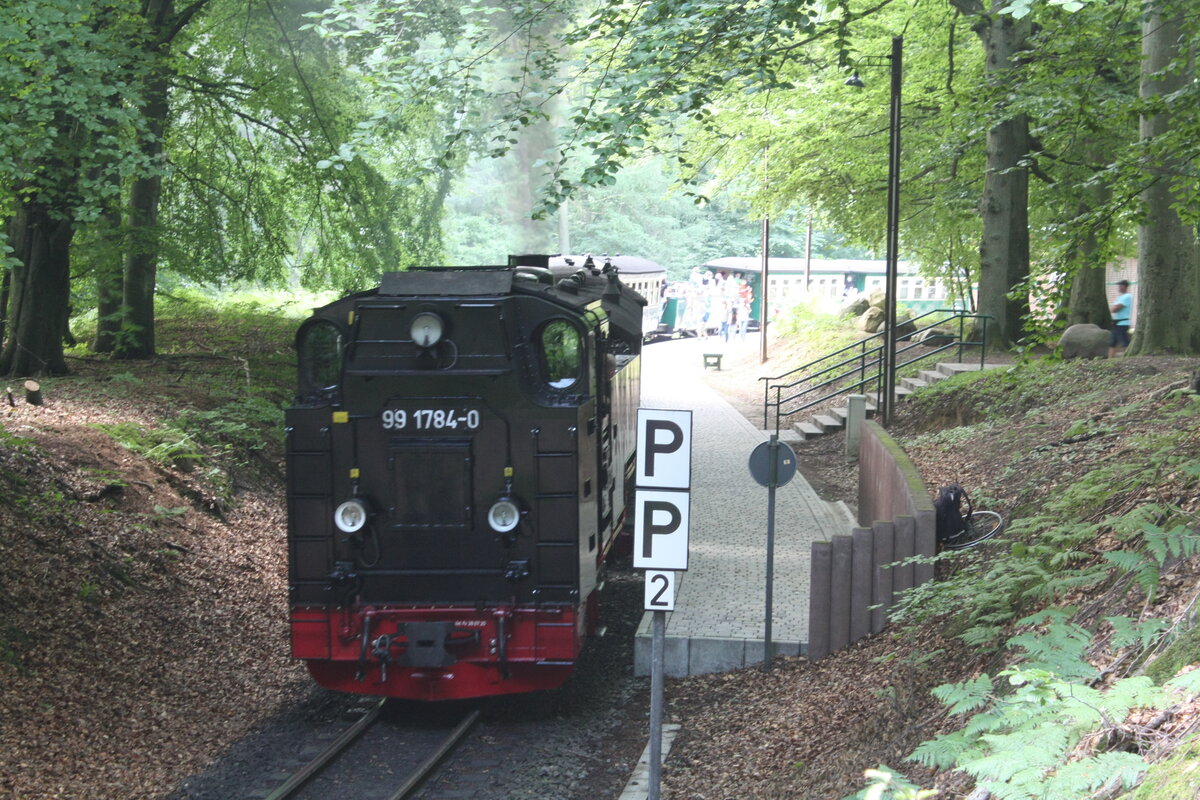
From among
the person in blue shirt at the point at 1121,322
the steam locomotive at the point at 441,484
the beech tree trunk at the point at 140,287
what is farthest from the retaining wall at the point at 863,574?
the beech tree trunk at the point at 140,287

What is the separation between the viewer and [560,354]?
812 cm

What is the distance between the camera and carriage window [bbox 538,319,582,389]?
26.6 ft

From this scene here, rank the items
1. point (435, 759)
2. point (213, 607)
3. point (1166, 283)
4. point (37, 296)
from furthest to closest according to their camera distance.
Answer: point (37, 296) → point (1166, 283) → point (213, 607) → point (435, 759)

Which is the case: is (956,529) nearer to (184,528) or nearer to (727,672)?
(727,672)

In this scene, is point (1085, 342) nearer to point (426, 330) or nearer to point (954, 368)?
point (954, 368)

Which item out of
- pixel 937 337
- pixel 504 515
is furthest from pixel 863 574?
pixel 937 337

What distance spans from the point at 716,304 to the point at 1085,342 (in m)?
30.1

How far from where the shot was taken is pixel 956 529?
929 cm

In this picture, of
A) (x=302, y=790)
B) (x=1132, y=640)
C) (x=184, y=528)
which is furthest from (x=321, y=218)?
(x=1132, y=640)

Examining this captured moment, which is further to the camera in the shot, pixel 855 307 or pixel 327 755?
pixel 855 307

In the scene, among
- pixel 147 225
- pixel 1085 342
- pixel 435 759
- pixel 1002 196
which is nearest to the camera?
pixel 435 759

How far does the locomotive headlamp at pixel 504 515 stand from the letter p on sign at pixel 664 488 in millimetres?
2046

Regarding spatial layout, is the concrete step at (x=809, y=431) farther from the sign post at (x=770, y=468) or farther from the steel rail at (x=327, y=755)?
the steel rail at (x=327, y=755)

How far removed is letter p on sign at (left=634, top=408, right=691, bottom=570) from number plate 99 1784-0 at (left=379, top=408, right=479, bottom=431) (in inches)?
93.1
